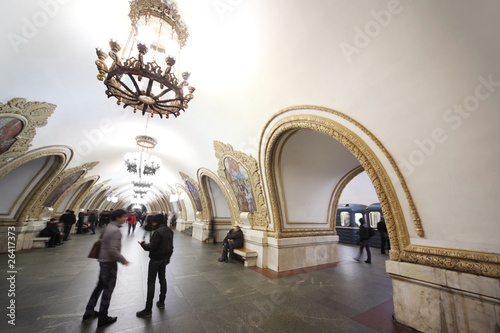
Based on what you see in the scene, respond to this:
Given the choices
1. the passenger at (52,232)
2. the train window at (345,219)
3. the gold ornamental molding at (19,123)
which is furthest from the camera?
the train window at (345,219)

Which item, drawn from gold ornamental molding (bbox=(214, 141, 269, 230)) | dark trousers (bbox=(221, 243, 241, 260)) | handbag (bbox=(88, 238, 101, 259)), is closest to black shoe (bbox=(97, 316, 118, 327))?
handbag (bbox=(88, 238, 101, 259))

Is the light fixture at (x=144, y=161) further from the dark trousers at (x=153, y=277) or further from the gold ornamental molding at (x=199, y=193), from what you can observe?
the dark trousers at (x=153, y=277)

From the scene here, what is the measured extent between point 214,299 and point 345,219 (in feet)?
34.6

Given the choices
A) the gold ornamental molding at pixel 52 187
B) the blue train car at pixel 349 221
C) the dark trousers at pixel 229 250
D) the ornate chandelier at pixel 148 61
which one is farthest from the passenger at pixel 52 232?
the blue train car at pixel 349 221

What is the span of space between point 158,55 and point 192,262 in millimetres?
5330

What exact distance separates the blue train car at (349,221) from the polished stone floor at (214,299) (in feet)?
20.4

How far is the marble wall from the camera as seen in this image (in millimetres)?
2082

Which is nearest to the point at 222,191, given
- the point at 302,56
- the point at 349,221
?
the point at 302,56

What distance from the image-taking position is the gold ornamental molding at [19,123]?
4027mm

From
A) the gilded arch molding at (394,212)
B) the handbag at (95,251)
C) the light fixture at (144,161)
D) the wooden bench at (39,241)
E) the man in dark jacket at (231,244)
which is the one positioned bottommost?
the wooden bench at (39,241)

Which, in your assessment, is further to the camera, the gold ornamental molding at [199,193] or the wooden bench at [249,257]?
the gold ornamental molding at [199,193]

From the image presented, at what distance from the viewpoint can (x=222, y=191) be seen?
8.45 meters

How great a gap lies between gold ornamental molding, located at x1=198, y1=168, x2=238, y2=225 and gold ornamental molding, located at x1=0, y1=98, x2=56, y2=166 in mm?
5058

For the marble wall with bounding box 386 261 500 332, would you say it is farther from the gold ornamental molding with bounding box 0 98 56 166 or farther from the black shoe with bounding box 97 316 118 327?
the gold ornamental molding with bounding box 0 98 56 166
